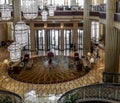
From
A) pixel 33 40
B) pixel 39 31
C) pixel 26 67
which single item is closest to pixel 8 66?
pixel 26 67

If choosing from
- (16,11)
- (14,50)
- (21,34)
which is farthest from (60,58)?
(14,50)

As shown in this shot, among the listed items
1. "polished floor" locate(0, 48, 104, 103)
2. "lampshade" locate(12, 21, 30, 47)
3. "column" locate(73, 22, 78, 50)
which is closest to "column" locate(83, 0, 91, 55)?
"column" locate(73, 22, 78, 50)

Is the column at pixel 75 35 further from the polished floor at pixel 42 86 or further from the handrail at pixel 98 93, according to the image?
the handrail at pixel 98 93

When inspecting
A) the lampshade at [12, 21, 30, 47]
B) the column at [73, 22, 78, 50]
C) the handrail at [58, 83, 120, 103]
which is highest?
the lampshade at [12, 21, 30, 47]

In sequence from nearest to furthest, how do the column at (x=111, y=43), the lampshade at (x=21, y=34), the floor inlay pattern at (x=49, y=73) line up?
the lampshade at (x=21, y=34)
the column at (x=111, y=43)
the floor inlay pattern at (x=49, y=73)

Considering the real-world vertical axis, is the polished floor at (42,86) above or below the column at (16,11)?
below

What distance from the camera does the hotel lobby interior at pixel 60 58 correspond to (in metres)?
8.59

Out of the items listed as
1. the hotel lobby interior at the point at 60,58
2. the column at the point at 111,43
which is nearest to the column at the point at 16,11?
the hotel lobby interior at the point at 60,58

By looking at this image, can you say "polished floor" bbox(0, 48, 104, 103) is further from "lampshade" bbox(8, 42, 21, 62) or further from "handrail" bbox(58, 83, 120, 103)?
"lampshade" bbox(8, 42, 21, 62)

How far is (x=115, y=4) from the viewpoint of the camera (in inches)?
456

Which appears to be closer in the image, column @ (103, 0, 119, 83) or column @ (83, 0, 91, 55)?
column @ (103, 0, 119, 83)

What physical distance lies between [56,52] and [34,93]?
10.5 metres

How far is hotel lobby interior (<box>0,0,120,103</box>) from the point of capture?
8.59 metres

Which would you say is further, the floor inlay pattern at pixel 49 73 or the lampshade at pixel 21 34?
the floor inlay pattern at pixel 49 73
